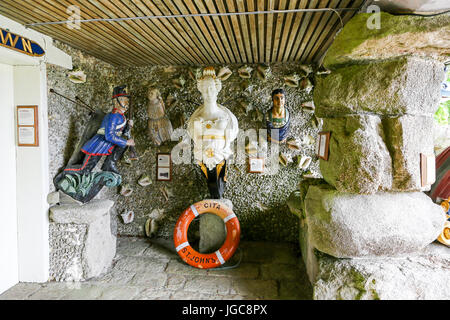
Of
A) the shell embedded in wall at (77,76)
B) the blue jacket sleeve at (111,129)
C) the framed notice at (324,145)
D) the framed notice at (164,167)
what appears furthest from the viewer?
the framed notice at (164,167)

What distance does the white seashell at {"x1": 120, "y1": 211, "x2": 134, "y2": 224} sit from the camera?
3.61 meters

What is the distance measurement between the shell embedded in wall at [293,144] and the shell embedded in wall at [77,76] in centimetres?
248

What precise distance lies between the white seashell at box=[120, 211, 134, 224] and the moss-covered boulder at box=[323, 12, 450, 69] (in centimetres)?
308

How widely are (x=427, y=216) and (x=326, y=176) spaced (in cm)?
63

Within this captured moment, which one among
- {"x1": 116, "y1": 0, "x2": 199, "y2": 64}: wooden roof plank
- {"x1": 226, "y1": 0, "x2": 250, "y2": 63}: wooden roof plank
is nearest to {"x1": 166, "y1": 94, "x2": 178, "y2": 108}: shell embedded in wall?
{"x1": 116, "y1": 0, "x2": 199, "y2": 64}: wooden roof plank

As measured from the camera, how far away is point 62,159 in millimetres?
2752

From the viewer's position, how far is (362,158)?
1.57 metres

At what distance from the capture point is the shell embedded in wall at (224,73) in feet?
11.1

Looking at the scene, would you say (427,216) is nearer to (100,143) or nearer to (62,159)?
(100,143)

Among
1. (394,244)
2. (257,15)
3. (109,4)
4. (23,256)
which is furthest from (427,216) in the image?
(23,256)

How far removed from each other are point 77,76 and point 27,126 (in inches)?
28.9

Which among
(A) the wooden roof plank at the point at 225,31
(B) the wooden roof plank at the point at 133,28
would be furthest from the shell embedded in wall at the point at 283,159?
(B) the wooden roof plank at the point at 133,28

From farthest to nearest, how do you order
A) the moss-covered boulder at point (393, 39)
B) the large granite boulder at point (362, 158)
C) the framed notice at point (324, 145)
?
1. the framed notice at point (324, 145)
2. the large granite boulder at point (362, 158)
3. the moss-covered boulder at point (393, 39)

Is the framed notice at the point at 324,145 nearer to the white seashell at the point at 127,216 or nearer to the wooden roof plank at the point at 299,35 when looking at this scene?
the wooden roof plank at the point at 299,35
